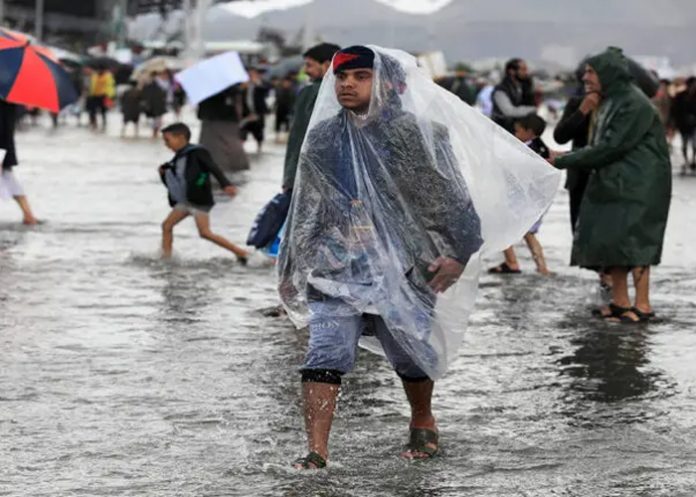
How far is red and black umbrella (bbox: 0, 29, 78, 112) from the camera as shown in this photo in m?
13.8

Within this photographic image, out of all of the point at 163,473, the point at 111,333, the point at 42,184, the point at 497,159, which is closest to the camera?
the point at 163,473

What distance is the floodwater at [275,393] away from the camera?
6.45 m

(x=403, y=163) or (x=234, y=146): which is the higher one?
(x=403, y=163)

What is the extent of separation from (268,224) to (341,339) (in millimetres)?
4621

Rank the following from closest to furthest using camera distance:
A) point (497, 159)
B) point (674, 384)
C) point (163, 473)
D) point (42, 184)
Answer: point (163, 473) → point (497, 159) → point (674, 384) → point (42, 184)

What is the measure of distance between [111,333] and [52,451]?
299cm

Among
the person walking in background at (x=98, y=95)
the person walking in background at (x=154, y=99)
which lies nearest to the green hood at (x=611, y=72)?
the person walking in background at (x=154, y=99)

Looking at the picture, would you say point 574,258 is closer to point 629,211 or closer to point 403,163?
point 629,211

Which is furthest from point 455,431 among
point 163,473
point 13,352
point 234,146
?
point 234,146

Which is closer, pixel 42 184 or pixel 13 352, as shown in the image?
pixel 13 352

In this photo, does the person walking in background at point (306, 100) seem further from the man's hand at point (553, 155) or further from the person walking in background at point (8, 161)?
the person walking in background at point (8, 161)

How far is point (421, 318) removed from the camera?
21.9 feet

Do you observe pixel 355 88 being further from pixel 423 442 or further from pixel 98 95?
pixel 98 95

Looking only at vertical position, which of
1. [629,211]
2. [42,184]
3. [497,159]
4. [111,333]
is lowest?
[42,184]
